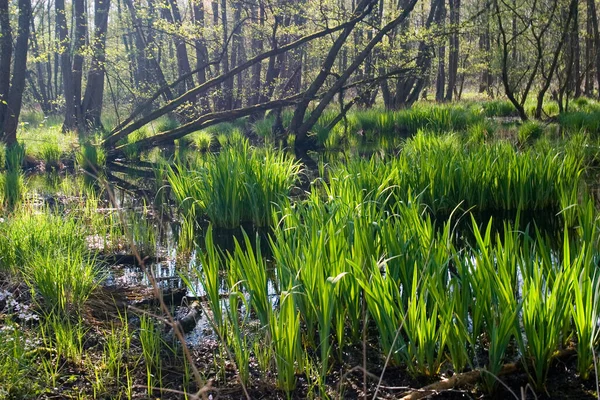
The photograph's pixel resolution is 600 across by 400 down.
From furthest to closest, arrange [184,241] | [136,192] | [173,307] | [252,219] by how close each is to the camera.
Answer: [136,192]
[252,219]
[184,241]
[173,307]

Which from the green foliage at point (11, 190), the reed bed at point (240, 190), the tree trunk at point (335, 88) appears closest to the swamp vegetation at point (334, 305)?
the reed bed at point (240, 190)

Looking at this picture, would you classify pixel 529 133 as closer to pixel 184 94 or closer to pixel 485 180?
pixel 485 180

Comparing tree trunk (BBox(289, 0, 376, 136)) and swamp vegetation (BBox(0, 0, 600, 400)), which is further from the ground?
tree trunk (BBox(289, 0, 376, 136))

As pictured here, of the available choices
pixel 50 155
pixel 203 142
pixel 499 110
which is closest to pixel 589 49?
pixel 499 110

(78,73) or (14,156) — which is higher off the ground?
(78,73)

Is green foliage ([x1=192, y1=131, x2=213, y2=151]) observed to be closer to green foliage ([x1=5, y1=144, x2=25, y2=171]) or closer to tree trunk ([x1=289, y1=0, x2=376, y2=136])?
tree trunk ([x1=289, y1=0, x2=376, y2=136])

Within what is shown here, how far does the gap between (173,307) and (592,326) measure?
2.36 meters

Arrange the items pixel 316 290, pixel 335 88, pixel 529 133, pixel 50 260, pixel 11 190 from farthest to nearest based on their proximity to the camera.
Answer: pixel 335 88 → pixel 529 133 → pixel 11 190 → pixel 50 260 → pixel 316 290

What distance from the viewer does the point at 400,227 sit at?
3092 millimetres

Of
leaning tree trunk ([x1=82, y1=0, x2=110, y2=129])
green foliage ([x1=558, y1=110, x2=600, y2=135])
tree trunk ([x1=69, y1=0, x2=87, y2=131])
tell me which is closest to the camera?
green foliage ([x1=558, y1=110, x2=600, y2=135])

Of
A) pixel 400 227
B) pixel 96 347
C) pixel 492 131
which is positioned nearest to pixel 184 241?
pixel 96 347

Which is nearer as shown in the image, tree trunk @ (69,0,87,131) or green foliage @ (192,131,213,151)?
green foliage @ (192,131,213,151)

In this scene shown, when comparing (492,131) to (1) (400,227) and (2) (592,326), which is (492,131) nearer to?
(1) (400,227)

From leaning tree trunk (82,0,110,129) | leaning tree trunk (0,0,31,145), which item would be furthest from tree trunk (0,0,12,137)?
leaning tree trunk (82,0,110,129)
